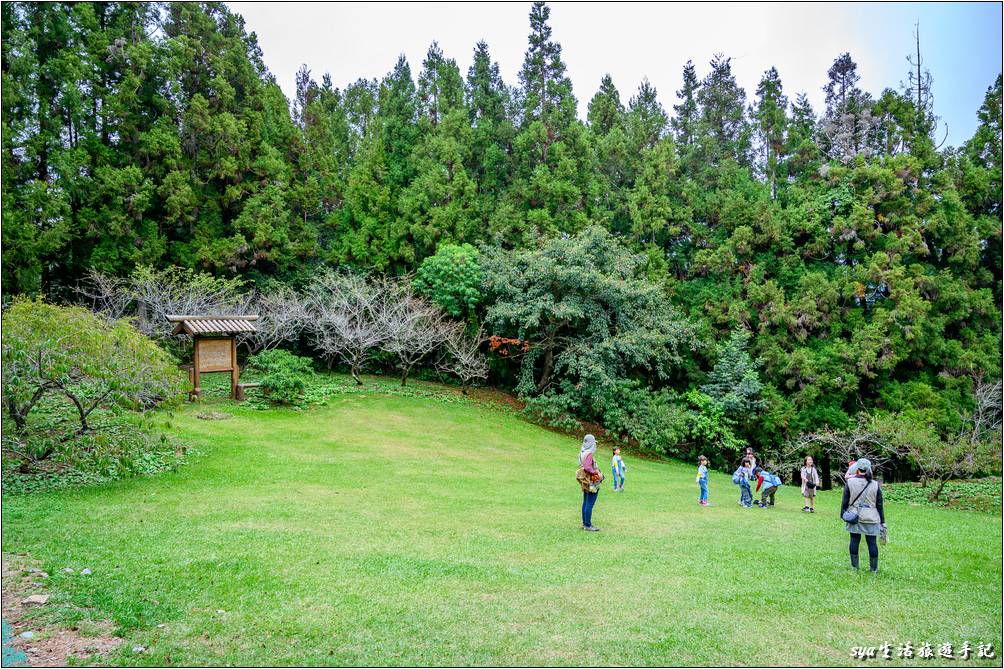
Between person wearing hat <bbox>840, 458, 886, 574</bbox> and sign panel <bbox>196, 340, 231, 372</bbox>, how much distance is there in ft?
52.3

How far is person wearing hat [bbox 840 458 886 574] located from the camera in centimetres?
717

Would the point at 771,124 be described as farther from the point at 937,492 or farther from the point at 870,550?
the point at 870,550

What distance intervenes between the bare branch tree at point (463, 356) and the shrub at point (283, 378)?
219 inches

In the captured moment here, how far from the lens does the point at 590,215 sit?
90.1 ft

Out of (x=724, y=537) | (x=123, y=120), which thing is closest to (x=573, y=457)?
(x=724, y=537)

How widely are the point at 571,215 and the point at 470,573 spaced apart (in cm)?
2164

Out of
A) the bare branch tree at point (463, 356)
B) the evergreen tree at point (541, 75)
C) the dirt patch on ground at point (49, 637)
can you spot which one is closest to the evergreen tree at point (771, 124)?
the evergreen tree at point (541, 75)

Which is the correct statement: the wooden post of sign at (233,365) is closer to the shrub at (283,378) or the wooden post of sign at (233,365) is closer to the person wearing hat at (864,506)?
the shrub at (283,378)

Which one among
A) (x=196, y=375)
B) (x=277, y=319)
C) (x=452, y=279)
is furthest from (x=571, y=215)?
(x=196, y=375)

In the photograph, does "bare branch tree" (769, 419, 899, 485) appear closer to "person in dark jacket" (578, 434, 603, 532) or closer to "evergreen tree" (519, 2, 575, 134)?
"person in dark jacket" (578, 434, 603, 532)

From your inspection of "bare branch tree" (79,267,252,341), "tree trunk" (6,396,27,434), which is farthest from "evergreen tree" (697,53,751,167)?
"tree trunk" (6,396,27,434)

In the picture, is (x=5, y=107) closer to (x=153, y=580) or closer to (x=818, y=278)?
(x=153, y=580)

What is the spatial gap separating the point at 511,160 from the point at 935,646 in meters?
25.7

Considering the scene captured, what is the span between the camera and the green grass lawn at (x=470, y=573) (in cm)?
523
